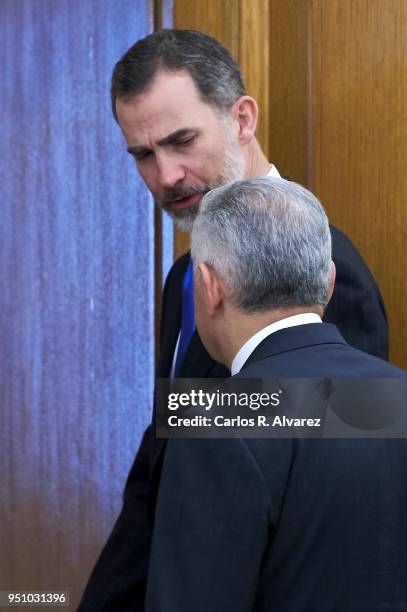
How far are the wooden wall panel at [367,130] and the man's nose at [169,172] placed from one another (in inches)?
15.3

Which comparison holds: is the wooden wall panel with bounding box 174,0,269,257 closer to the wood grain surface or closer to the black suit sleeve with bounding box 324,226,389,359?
the wood grain surface

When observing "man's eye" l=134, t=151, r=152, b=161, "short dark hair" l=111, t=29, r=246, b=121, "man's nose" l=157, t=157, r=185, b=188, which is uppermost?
"short dark hair" l=111, t=29, r=246, b=121

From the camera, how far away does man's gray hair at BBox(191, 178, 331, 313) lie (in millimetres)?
1186

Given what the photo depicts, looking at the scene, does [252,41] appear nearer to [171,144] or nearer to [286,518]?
[171,144]

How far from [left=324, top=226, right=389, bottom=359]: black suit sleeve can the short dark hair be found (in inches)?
15.0

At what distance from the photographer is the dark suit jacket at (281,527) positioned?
1044 mm

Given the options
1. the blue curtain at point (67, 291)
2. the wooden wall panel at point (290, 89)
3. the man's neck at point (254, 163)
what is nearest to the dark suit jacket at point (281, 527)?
the man's neck at point (254, 163)

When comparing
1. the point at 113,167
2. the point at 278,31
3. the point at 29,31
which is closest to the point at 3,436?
the point at 113,167

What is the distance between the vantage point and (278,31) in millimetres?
2061

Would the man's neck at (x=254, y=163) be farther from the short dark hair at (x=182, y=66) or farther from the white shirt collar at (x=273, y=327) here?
the white shirt collar at (x=273, y=327)

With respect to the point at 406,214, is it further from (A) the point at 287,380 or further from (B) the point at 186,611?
(B) the point at 186,611

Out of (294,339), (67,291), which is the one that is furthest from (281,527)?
(67,291)

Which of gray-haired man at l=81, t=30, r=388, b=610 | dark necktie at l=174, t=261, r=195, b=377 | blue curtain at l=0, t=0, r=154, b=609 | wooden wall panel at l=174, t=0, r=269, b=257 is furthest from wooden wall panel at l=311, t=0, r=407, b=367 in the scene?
blue curtain at l=0, t=0, r=154, b=609

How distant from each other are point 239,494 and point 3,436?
1.67 m
